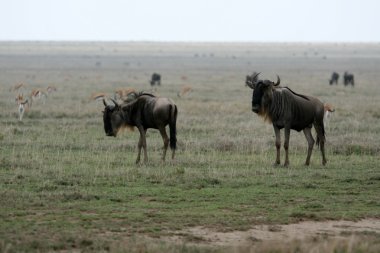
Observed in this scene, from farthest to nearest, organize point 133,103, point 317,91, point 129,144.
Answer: point 317,91 < point 129,144 < point 133,103

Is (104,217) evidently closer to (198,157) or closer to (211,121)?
(198,157)

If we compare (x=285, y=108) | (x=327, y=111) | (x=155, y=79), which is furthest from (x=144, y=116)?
(x=155, y=79)

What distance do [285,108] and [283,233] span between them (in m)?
5.92

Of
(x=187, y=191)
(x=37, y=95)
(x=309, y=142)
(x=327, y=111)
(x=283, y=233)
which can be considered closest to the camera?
(x=283, y=233)

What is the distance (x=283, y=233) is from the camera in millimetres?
9406

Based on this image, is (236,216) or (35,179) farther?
(35,179)

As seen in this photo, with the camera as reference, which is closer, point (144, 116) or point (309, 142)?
point (309, 142)

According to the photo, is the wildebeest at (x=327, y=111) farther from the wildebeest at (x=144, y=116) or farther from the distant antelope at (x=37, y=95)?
the distant antelope at (x=37, y=95)

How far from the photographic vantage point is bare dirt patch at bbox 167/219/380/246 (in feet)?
29.5

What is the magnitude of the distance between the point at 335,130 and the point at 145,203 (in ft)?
37.3

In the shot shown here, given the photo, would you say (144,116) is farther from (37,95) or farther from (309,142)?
(37,95)

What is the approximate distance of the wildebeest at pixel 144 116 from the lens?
1509 centimetres

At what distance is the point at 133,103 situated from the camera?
15508 mm

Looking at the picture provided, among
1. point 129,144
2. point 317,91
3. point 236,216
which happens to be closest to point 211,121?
point 129,144
